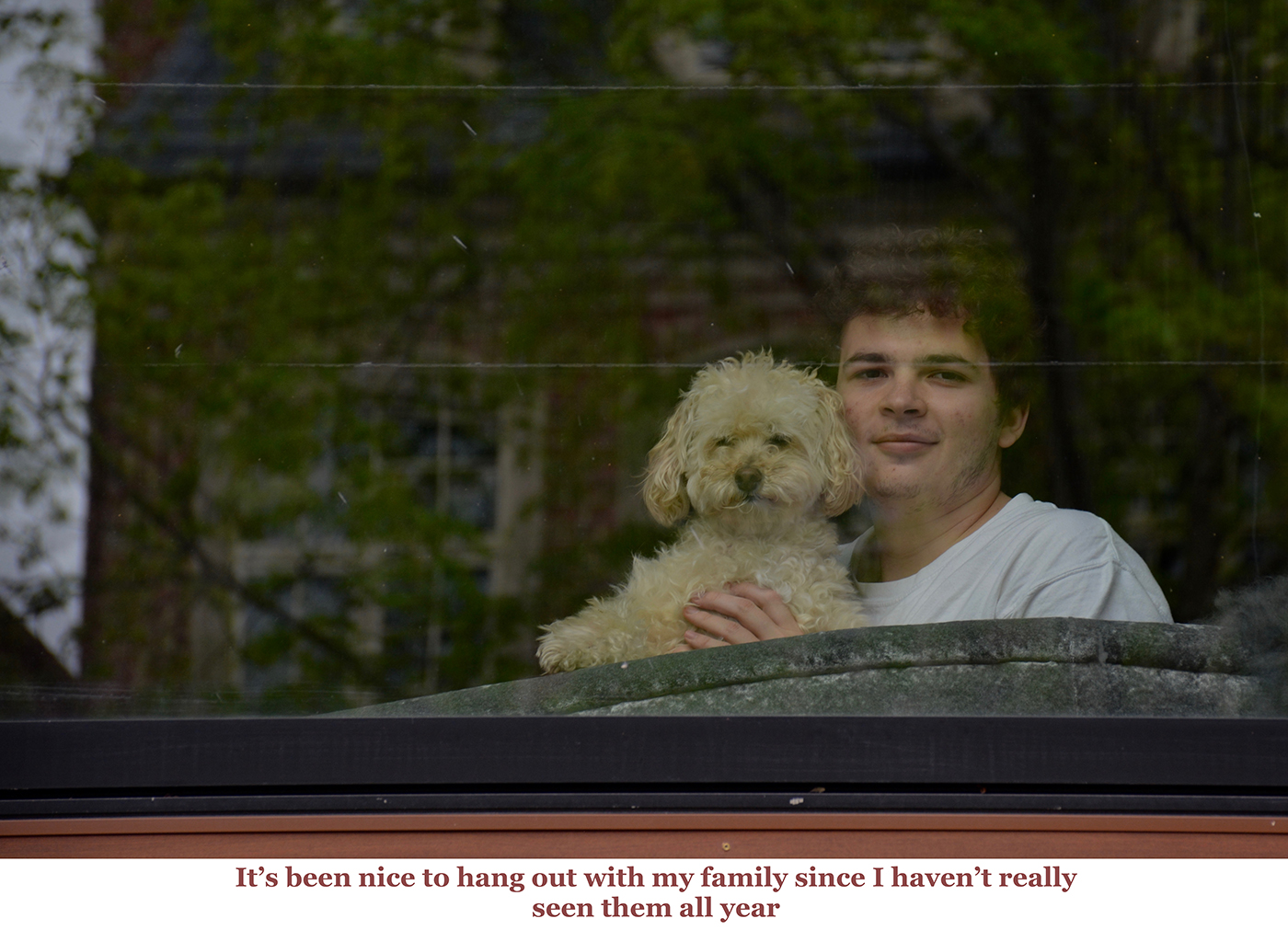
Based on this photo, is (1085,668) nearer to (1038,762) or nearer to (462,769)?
(1038,762)

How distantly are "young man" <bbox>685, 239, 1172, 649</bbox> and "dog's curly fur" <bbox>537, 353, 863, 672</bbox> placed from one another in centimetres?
4

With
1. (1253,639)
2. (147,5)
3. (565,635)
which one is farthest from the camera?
(147,5)

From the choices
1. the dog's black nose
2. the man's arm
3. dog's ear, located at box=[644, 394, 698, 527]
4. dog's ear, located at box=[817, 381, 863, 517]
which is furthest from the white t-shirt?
dog's ear, located at box=[644, 394, 698, 527]

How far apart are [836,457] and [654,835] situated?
2.42 feet

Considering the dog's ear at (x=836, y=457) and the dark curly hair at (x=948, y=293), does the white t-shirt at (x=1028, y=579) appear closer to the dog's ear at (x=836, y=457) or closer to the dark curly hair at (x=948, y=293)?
the dog's ear at (x=836, y=457)

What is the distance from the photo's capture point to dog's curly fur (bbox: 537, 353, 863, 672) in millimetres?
1954

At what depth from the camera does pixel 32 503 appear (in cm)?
196

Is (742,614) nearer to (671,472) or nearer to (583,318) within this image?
(671,472)

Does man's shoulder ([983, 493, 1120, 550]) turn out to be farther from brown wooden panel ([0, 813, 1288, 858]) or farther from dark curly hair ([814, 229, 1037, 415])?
brown wooden panel ([0, 813, 1288, 858])

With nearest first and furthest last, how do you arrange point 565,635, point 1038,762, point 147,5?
point 1038,762 → point 565,635 → point 147,5

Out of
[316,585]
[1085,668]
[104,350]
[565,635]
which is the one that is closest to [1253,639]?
[1085,668]

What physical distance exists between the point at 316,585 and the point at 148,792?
51cm

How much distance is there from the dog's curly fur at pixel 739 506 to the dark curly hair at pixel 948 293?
0.18m

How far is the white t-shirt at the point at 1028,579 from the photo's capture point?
1838 millimetres
